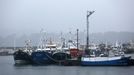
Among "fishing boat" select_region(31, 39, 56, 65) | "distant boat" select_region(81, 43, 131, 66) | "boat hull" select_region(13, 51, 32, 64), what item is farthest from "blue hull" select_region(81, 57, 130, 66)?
"boat hull" select_region(13, 51, 32, 64)

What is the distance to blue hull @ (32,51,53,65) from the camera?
80625mm

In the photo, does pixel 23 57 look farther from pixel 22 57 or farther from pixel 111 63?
pixel 111 63

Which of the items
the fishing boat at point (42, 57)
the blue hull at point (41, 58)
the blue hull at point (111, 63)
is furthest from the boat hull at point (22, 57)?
the blue hull at point (111, 63)

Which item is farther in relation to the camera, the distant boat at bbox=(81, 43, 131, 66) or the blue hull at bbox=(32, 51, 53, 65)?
the blue hull at bbox=(32, 51, 53, 65)

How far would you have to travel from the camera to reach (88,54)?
7700cm

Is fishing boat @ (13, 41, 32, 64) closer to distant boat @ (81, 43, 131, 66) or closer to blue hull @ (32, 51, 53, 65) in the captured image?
blue hull @ (32, 51, 53, 65)

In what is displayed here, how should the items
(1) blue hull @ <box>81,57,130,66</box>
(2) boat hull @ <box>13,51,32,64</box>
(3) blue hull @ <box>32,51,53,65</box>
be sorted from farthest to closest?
(2) boat hull @ <box>13,51,32,64</box> < (3) blue hull @ <box>32,51,53,65</box> < (1) blue hull @ <box>81,57,130,66</box>

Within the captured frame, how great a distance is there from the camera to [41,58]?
269ft

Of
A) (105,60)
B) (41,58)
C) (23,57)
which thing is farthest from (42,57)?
(105,60)

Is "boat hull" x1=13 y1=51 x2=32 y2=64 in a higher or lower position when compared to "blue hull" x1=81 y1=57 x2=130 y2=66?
higher

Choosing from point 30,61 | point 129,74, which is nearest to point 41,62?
point 30,61

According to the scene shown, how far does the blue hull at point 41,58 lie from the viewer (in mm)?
80625

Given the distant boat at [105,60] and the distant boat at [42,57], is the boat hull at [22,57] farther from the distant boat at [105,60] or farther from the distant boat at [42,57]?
the distant boat at [105,60]

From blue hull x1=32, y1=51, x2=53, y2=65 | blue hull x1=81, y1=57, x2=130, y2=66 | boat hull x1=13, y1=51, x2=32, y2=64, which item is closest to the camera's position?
blue hull x1=81, y1=57, x2=130, y2=66
